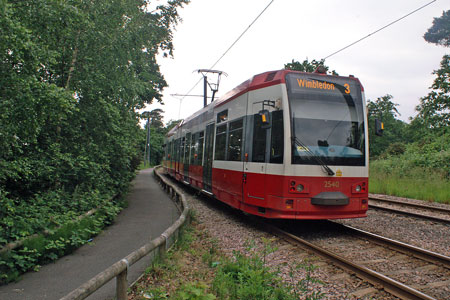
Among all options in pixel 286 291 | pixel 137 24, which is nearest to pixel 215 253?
pixel 286 291

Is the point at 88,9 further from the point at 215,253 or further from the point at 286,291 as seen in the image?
the point at 286,291

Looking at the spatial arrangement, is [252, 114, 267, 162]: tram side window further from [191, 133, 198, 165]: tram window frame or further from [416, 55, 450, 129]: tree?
[416, 55, 450, 129]: tree

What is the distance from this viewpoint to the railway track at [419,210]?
919 cm

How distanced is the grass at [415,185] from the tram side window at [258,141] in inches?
354

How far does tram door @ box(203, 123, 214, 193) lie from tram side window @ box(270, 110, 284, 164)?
13.5ft

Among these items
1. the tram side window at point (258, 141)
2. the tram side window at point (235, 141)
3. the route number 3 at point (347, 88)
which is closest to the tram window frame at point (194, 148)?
the tram side window at point (235, 141)

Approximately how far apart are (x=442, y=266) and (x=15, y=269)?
6.53 meters

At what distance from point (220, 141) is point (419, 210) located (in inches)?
260

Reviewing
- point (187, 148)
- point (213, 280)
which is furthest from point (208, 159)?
point (213, 280)

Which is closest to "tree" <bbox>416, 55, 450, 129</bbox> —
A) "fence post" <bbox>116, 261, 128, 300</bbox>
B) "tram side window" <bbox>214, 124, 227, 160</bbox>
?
"tram side window" <bbox>214, 124, 227, 160</bbox>

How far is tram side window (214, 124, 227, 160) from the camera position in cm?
997

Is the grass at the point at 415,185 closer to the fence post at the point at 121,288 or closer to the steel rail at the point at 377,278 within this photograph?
the steel rail at the point at 377,278

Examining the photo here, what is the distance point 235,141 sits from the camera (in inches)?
355

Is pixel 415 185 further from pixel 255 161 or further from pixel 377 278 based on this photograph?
pixel 377 278
